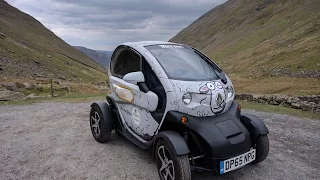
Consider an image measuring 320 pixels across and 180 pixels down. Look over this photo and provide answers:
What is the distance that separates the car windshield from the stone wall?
827 centimetres

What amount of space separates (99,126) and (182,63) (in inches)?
112

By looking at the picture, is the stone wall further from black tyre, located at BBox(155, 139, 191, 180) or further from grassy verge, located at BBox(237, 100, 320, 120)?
black tyre, located at BBox(155, 139, 191, 180)

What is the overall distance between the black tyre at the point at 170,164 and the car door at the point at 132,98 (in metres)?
0.58

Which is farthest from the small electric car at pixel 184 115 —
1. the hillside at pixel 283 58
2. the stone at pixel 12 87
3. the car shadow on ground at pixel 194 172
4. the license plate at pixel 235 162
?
the hillside at pixel 283 58

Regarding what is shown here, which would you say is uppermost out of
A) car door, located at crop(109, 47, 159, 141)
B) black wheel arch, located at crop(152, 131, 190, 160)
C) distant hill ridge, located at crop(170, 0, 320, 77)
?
distant hill ridge, located at crop(170, 0, 320, 77)

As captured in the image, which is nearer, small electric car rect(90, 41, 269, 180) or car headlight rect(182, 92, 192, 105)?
small electric car rect(90, 41, 269, 180)

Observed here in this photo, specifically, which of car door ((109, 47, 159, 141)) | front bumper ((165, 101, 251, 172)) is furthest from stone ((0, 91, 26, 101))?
front bumper ((165, 101, 251, 172))

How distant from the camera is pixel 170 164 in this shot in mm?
5016

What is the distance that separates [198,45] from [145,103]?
5627 inches

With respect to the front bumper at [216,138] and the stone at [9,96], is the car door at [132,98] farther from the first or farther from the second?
the stone at [9,96]

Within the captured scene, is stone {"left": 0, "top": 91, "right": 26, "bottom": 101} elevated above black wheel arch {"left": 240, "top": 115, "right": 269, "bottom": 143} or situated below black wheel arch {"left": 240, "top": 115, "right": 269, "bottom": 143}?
below

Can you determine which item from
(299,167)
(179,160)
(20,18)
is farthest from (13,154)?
(20,18)

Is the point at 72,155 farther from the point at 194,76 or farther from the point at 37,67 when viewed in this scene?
the point at 37,67

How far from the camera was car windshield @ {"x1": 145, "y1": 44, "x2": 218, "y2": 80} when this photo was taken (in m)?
5.54
